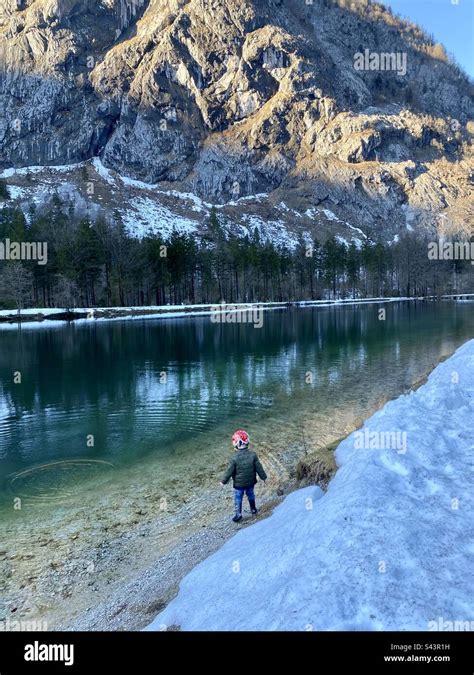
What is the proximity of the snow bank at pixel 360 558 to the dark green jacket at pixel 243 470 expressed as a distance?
146 cm

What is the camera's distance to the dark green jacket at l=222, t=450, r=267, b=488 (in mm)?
10703

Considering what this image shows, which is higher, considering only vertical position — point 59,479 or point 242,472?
point 242,472

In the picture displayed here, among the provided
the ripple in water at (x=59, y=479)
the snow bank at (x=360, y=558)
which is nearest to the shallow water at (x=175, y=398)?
the ripple in water at (x=59, y=479)

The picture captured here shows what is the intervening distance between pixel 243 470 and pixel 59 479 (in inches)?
285

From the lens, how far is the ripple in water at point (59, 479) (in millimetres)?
13106

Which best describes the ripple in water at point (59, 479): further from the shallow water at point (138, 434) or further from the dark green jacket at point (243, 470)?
the dark green jacket at point (243, 470)

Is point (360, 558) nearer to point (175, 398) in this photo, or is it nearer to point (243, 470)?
point (243, 470)

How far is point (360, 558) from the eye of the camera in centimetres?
543

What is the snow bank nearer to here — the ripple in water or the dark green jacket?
the dark green jacket

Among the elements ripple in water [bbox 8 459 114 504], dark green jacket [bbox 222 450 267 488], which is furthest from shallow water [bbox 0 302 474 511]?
dark green jacket [bbox 222 450 267 488]

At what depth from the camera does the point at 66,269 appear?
88.1m

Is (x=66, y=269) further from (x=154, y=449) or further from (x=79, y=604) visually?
(x=79, y=604)

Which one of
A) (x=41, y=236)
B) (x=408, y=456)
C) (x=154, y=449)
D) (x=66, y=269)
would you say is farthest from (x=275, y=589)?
(x=41, y=236)

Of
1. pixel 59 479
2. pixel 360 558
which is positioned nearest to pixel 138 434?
pixel 59 479
